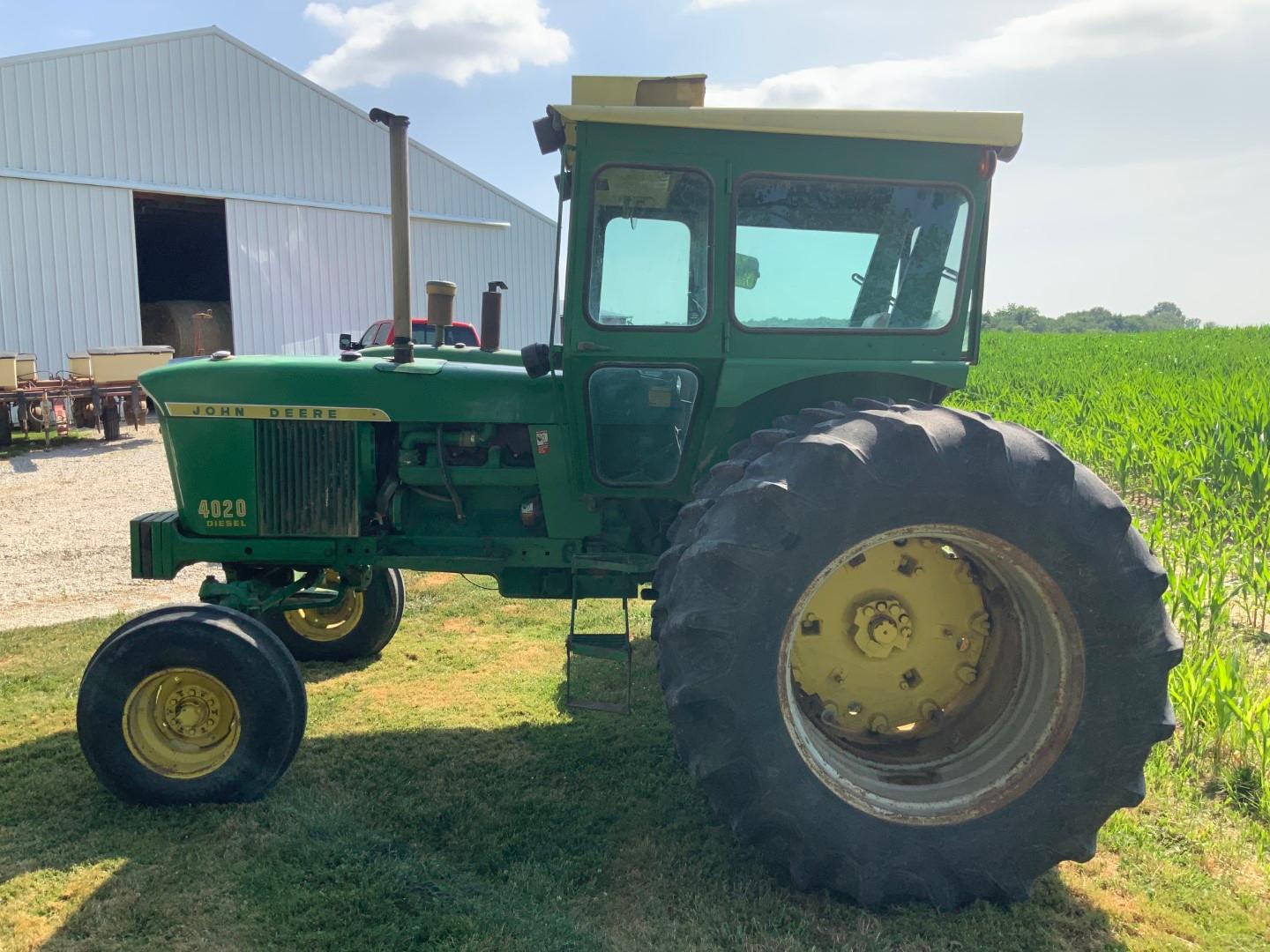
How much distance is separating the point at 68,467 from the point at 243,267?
638 cm

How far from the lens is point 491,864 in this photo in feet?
9.82

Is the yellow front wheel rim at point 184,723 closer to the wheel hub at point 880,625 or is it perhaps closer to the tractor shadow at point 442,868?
the tractor shadow at point 442,868

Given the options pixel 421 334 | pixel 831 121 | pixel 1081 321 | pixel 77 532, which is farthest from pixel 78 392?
pixel 1081 321

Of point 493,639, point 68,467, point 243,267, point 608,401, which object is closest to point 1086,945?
point 608,401

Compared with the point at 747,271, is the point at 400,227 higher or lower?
higher

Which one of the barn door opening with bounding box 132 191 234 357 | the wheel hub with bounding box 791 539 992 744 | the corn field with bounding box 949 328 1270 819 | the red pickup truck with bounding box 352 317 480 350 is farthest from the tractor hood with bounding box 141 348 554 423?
the barn door opening with bounding box 132 191 234 357

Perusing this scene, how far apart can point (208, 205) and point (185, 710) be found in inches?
635

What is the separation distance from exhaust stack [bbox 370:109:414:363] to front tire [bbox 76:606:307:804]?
4.20ft

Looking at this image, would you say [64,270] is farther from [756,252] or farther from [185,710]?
[756,252]

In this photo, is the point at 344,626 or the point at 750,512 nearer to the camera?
the point at 750,512

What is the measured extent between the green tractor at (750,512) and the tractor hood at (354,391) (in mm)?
12

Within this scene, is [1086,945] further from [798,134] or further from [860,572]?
[798,134]

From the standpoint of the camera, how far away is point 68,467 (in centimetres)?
1125

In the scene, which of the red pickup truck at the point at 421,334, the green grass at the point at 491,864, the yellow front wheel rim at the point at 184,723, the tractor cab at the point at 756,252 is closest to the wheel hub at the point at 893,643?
the green grass at the point at 491,864
